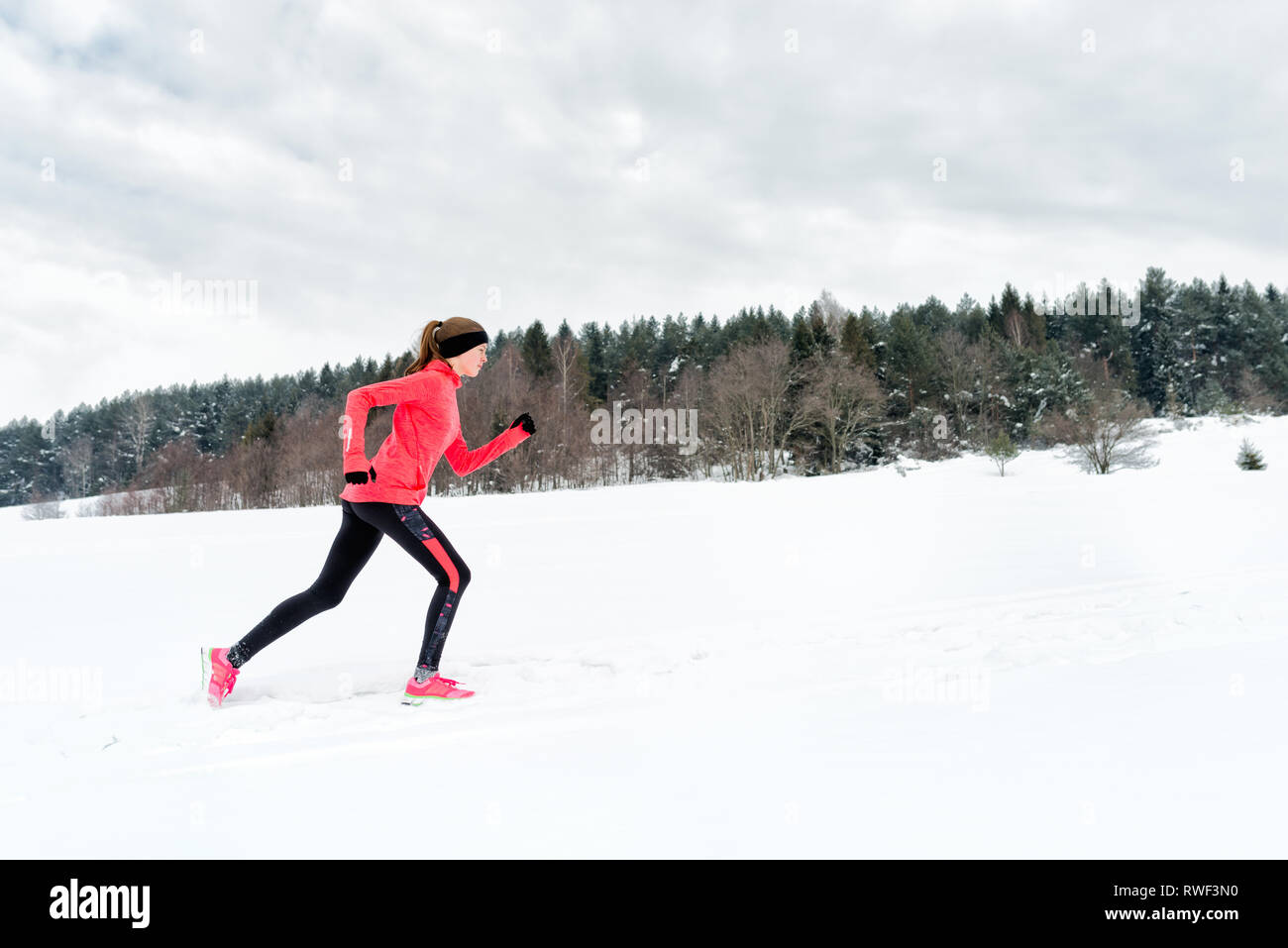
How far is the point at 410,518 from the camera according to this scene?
10.4 feet

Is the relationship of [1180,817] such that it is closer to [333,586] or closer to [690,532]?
[333,586]

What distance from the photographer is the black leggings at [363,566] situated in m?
3.13

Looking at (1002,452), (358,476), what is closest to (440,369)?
(358,476)

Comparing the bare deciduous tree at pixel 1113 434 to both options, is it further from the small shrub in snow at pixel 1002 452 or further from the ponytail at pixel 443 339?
the ponytail at pixel 443 339

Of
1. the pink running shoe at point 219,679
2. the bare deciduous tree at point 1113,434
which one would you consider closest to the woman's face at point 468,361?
the pink running shoe at point 219,679

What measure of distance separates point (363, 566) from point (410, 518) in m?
0.30

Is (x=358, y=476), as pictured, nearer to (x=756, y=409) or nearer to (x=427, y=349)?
(x=427, y=349)

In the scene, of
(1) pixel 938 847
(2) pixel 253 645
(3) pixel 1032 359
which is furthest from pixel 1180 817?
(3) pixel 1032 359

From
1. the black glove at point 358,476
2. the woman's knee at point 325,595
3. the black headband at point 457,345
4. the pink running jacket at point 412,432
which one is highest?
the black headband at point 457,345

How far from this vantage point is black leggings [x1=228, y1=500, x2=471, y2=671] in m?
3.13

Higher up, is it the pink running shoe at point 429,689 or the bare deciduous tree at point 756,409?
the bare deciduous tree at point 756,409

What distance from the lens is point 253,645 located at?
3.14m
